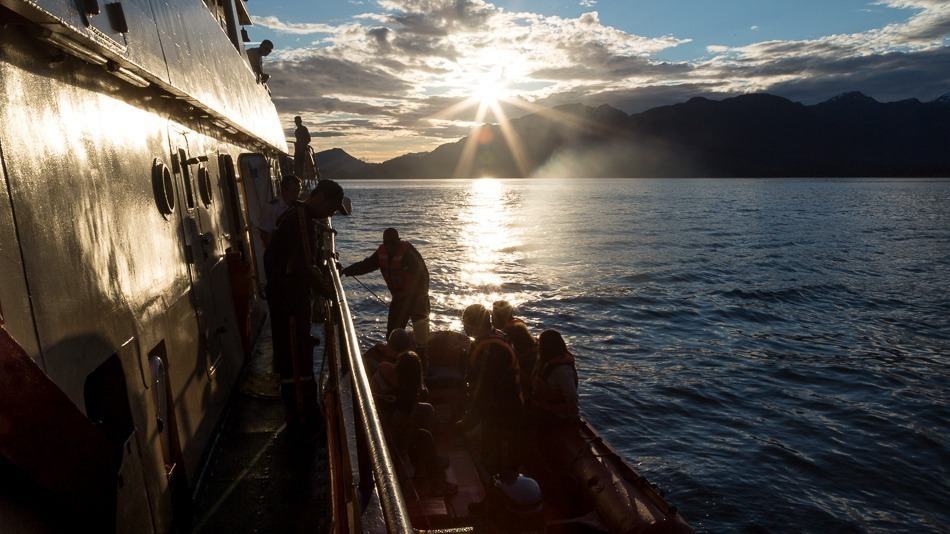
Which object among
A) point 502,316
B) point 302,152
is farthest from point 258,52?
point 502,316

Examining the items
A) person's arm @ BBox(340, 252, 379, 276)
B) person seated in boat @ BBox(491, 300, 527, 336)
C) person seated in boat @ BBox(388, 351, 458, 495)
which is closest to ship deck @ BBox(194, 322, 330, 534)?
person seated in boat @ BBox(388, 351, 458, 495)

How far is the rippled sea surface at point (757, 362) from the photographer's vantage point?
39.7 ft

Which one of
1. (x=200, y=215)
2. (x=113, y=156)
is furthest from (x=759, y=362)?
(x=113, y=156)

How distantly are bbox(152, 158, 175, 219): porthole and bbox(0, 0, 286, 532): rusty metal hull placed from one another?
57 mm

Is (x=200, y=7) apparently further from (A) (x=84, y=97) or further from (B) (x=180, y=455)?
(B) (x=180, y=455)

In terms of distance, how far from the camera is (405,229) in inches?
2751

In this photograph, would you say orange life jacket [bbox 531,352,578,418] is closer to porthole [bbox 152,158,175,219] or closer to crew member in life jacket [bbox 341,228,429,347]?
crew member in life jacket [bbox 341,228,429,347]

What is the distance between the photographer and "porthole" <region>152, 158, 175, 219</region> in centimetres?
412

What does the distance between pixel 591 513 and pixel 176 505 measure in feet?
15.8

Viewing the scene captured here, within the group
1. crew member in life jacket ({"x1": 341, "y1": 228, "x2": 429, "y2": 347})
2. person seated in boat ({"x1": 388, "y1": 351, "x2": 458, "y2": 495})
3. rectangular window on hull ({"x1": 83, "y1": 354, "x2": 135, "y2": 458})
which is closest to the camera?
rectangular window on hull ({"x1": 83, "y1": 354, "x2": 135, "y2": 458})

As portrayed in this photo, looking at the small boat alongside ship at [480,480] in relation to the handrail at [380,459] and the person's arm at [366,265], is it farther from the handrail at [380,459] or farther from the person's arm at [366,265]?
the person's arm at [366,265]

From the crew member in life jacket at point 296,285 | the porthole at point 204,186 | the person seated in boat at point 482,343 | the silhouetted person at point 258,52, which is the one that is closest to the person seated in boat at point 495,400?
the person seated in boat at point 482,343

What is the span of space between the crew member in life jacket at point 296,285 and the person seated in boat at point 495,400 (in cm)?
210

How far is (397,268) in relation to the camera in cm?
958
